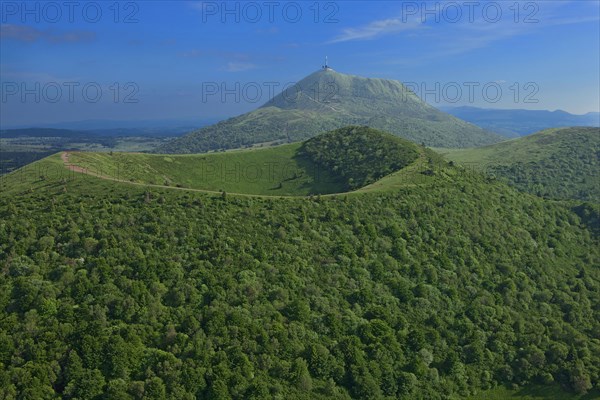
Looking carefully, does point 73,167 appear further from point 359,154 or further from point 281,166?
point 359,154

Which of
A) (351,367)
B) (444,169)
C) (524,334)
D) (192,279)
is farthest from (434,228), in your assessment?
(192,279)

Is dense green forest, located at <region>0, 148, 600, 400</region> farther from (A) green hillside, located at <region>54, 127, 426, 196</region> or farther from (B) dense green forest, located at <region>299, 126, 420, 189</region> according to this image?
(B) dense green forest, located at <region>299, 126, 420, 189</region>

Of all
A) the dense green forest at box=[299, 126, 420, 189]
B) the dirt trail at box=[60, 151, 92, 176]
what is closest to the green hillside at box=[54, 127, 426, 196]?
the dense green forest at box=[299, 126, 420, 189]

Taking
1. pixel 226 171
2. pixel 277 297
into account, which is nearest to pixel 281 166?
pixel 226 171

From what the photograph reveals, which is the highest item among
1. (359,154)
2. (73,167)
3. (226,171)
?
(359,154)

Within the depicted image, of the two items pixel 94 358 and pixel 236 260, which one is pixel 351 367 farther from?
pixel 94 358

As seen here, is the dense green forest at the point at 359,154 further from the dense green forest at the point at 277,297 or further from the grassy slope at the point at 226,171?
the dense green forest at the point at 277,297
